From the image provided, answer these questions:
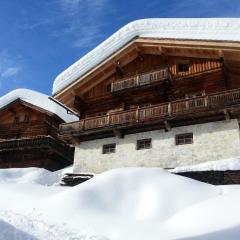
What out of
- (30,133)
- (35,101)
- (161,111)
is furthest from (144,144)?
(35,101)

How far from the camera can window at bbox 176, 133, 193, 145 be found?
797 inches

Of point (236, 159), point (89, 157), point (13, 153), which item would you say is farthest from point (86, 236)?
point (13, 153)

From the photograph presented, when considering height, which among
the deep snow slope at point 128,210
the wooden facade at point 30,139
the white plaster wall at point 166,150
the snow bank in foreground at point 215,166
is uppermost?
the wooden facade at point 30,139

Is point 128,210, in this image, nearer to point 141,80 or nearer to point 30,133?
point 141,80

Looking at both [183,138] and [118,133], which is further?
[118,133]

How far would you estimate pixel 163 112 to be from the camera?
68.7 feet

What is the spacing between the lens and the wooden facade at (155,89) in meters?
20.1

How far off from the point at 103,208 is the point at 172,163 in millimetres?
8200

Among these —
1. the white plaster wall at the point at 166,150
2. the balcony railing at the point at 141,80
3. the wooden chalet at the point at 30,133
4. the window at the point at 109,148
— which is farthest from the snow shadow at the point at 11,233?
the wooden chalet at the point at 30,133

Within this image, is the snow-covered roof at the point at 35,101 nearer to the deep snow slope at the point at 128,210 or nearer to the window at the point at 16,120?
the window at the point at 16,120

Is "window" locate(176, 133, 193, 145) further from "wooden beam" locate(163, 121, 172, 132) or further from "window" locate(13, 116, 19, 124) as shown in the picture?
"window" locate(13, 116, 19, 124)

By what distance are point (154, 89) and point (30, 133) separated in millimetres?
14287

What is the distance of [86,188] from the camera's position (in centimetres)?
1412

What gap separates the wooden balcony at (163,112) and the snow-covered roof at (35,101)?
8990mm
